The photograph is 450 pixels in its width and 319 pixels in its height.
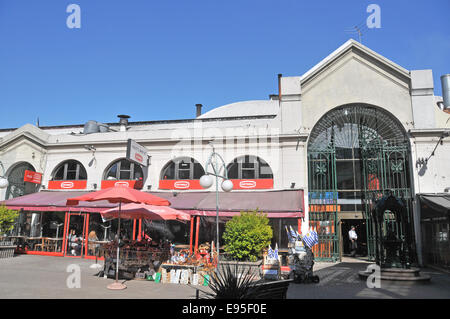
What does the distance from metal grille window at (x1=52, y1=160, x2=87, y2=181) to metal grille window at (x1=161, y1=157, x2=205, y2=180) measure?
5.26 meters

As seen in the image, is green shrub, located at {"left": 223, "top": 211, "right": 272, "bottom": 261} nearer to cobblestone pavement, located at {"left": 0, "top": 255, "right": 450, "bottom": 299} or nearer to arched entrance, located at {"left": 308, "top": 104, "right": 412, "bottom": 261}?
cobblestone pavement, located at {"left": 0, "top": 255, "right": 450, "bottom": 299}

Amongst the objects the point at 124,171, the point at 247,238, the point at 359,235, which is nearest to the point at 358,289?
the point at 247,238

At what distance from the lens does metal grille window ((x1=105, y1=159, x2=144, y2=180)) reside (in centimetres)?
1947

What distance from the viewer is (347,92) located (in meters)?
17.8

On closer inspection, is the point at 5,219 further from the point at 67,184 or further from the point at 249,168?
the point at 249,168

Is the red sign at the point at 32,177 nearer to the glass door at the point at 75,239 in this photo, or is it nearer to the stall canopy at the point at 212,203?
the stall canopy at the point at 212,203

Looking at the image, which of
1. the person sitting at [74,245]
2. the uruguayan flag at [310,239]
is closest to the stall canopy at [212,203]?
the person sitting at [74,245]

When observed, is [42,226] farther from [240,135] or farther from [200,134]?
[240,135]

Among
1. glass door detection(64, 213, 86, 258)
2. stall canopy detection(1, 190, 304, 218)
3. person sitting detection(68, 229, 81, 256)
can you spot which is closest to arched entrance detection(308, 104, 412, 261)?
stall canopy detection(1, 190, 304, 218)

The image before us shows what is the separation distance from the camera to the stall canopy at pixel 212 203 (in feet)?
50.1

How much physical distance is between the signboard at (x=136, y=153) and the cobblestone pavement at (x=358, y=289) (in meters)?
10.3

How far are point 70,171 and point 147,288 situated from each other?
518 inches

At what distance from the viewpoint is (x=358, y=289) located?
32.7 feet
